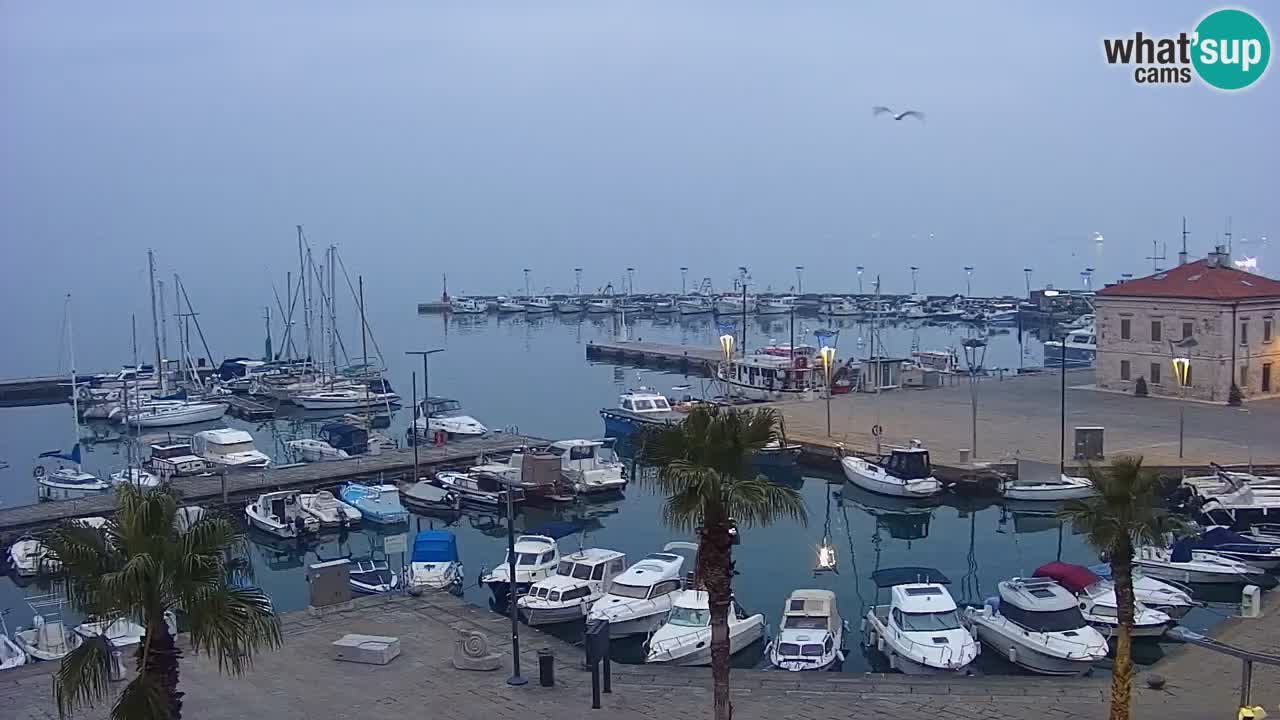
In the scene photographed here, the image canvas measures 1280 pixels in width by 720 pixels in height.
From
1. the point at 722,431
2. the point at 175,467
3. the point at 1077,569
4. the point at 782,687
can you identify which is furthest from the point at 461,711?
the point at 175,467

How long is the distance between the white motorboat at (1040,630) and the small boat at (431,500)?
64.2 ft

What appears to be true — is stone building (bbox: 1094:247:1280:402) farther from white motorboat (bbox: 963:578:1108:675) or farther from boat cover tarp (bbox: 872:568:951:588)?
white motorboat (bbox: 963:578:1108:675)

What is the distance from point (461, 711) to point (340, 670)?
2642mm

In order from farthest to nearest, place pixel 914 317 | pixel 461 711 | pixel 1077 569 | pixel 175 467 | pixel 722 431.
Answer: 1. pixel 914 317
2. pixel 175 467
3. pixel 1077 569
4. pixel 461 711
5. pixel 722 431

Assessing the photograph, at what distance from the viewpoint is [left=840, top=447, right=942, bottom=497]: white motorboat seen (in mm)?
36438

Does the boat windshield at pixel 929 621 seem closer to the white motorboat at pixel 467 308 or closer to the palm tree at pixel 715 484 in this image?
the palm tree at pixel 715 484

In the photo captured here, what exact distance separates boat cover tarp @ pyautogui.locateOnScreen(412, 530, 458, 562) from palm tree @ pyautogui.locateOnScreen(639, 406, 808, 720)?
51.8 ft

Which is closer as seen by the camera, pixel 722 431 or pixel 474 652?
pixel 722 431

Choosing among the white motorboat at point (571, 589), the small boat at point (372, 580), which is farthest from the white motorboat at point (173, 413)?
the white motorboat at point (571, 589)

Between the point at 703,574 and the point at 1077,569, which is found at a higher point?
the point at 703,574

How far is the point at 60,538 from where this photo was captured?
31.0 feet

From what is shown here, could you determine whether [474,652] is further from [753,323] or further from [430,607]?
[753,323]

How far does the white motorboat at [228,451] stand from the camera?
42.4m

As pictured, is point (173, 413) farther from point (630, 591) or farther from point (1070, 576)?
point (1070, 576)
